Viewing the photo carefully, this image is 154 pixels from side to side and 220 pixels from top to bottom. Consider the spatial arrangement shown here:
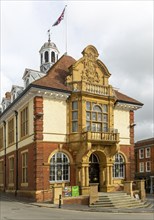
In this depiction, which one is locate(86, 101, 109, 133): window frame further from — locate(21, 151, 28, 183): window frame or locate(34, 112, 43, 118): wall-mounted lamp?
locate(21, 151, 28, 183): window frame

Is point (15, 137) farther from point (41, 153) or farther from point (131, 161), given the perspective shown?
point (131, 161)

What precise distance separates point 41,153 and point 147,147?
3097 cm

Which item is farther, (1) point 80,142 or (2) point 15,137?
(2) point 15,137

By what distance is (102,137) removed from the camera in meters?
26.7

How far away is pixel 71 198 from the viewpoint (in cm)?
2386

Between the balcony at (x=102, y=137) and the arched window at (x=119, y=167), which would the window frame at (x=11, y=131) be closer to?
the balcony at (x=102, y=137)

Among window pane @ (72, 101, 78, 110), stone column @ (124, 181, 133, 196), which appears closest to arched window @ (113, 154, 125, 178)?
stone column @ (124, 181, 133, 196)

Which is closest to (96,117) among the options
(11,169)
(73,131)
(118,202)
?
(73,131)

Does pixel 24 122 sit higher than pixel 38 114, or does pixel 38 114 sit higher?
pixel 38 114

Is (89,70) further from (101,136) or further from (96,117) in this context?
(101,136)

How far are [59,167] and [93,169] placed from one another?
3.36 metres

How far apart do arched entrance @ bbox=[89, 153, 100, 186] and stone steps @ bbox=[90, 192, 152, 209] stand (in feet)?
9.68

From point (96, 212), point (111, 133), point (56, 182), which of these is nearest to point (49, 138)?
point (56, 182)

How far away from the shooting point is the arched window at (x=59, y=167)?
25.9 m
